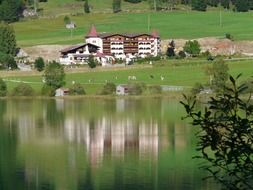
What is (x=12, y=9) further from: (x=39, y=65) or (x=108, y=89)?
(x=108, y=89)

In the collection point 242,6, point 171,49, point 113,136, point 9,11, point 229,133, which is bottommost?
point 113,136

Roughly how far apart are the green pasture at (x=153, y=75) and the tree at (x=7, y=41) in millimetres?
8034

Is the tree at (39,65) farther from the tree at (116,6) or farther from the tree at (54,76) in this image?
the tree at (116,6)

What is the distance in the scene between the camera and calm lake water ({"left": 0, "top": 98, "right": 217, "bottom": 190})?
21.5 meters

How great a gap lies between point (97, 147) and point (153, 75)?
26415 millimetres

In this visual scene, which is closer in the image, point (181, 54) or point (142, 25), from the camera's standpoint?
point (181, 54)

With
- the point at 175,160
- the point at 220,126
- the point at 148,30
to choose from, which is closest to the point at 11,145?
the point at 175,160

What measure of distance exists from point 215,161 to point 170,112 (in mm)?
35274

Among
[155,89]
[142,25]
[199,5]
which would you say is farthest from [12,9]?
[155,89]

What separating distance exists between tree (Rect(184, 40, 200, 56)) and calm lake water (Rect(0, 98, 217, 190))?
17849mm

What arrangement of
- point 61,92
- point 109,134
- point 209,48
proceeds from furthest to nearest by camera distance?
point 209,48
point 61,92
point 109,134

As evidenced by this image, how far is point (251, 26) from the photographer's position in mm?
73688

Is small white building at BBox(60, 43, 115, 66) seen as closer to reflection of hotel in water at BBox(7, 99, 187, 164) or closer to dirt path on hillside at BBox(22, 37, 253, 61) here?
dirt path on hillside at BBox(22, 37, 253, 61)

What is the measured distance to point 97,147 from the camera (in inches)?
1128
